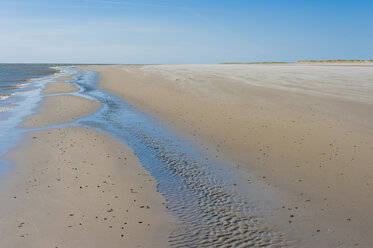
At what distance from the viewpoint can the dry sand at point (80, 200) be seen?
5.28 metres

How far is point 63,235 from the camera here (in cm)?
532

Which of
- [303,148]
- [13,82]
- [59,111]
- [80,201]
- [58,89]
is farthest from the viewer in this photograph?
[13,82]

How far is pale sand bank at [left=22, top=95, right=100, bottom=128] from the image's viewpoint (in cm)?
1498

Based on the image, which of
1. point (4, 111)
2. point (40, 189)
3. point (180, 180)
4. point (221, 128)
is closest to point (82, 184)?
point (40, 189)

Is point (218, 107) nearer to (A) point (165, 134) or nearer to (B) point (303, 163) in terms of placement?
(A) point (165, 134)

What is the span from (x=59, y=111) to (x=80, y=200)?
12.2m

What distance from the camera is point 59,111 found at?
58.2 ft

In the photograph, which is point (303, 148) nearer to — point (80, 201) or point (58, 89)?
point (80, 201)

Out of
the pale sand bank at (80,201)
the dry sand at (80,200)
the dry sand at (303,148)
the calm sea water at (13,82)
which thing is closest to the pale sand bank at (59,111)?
the calm sea water at (13,82)

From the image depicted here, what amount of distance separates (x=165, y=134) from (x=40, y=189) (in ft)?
19.0

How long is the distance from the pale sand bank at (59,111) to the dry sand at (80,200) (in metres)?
4.27

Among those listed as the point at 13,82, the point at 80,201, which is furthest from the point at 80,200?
the point at 13,82

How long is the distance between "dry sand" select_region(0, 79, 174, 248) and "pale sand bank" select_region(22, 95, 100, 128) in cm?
427

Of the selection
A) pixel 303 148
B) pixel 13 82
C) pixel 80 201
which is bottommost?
pixel 13 82
